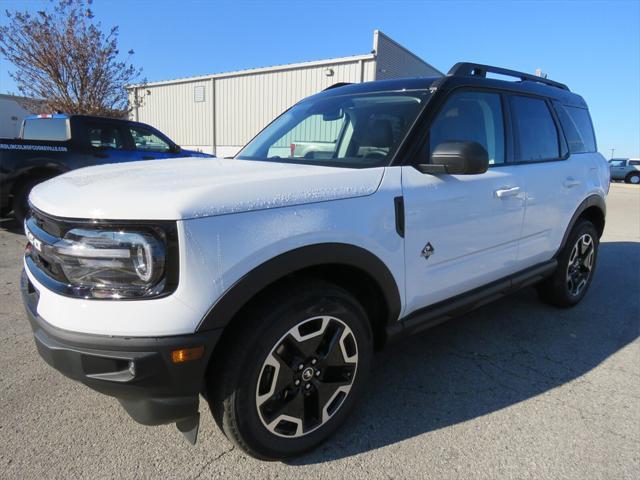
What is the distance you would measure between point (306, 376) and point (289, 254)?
0.65m

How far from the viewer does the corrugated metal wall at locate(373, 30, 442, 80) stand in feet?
47.4

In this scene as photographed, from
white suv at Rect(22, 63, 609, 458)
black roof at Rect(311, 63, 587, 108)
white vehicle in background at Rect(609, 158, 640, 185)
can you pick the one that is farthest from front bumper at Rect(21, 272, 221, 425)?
white vehicle in background at Rect(609, 158, 640, 185)

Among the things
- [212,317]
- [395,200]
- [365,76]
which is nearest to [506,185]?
[395,200]

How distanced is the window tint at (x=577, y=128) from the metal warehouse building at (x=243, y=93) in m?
11.0

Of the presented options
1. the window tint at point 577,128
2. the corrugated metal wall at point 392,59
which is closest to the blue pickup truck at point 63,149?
the window tint at point 577,128

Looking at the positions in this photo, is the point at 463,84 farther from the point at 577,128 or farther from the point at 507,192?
the point at 577,128

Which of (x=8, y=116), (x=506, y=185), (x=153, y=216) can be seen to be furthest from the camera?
(x=8, y=116)

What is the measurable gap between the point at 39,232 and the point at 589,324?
13.7 feet

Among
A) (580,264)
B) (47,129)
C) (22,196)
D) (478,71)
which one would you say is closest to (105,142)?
(47,129)

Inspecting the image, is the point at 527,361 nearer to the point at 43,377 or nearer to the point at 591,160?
the point at 591,160

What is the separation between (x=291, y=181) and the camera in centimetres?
192

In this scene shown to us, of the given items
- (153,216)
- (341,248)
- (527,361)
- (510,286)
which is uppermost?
(153,216)

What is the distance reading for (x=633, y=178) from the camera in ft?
103

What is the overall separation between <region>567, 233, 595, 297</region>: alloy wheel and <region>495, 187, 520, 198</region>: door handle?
1.43 meters
